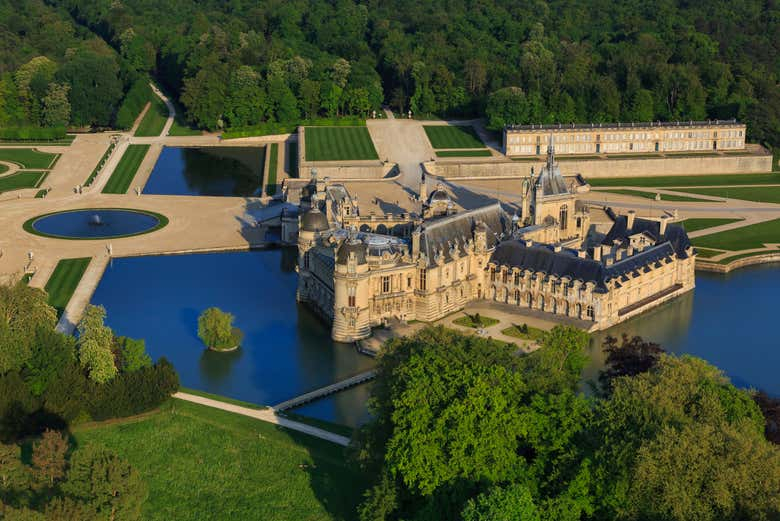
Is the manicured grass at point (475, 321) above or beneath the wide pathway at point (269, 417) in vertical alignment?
above

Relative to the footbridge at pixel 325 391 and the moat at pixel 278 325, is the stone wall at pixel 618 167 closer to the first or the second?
the moat at pixel 278 325

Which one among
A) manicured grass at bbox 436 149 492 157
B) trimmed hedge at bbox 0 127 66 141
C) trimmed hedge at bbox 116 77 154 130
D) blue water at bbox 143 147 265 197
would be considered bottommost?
blue water at bbox 143 147 265 197

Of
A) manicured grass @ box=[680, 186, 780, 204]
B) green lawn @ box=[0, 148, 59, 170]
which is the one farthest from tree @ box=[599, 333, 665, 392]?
green lawn @ box=[0, 148, 59, 170]

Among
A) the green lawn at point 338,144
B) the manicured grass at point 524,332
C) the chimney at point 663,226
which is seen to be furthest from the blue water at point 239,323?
the green lawn at point 338,144

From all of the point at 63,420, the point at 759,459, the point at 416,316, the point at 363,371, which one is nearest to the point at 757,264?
the point at 416,316

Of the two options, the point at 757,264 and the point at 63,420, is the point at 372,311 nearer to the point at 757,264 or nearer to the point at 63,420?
the point at 63,420

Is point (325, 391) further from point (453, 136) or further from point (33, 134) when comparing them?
point (33, 134)

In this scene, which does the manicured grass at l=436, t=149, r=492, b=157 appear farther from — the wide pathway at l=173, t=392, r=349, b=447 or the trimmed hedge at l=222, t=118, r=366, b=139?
the wide pathway at l=173, t=392, r=349, b=447
